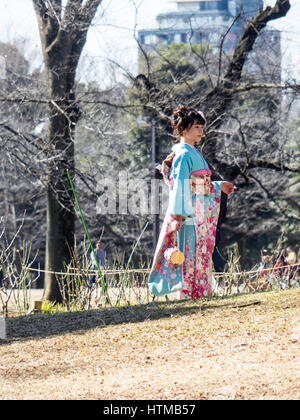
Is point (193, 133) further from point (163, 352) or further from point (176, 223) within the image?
point (163, 352)

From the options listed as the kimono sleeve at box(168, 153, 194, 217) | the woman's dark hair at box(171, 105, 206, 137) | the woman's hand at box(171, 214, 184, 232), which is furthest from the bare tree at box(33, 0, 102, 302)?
the woman's hand at box(171, 214, 184, 232)

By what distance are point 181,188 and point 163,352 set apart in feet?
5.34

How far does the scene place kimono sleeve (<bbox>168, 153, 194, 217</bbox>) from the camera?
19.3ft

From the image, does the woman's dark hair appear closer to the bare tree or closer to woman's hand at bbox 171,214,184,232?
woman's hand at bbox 171,214,184,232

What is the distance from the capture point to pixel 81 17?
11.2 metres

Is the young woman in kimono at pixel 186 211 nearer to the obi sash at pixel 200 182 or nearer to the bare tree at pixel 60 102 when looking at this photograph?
the obi sash at pixel 200 182

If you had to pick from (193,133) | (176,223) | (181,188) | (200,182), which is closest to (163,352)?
(176,223)

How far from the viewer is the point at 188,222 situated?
243 inches

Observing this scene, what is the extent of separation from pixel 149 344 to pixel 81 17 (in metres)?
7.47

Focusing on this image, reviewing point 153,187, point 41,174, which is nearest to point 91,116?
point 41,174

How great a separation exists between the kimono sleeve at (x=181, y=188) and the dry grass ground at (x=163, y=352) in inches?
32.3

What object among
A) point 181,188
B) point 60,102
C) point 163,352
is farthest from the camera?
point 60,102

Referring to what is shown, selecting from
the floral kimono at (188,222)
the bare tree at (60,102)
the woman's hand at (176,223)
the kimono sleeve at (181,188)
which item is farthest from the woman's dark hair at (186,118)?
the bare tree at (60,102)

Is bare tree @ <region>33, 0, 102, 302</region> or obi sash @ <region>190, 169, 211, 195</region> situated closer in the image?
obi sash @ <region>190, 169, 211, 195</region>
